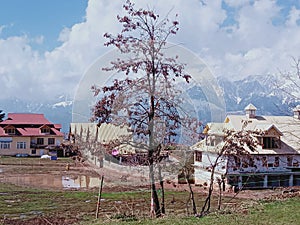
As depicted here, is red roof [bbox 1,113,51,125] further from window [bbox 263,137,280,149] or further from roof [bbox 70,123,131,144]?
roof [bbox 70,123,131,144]

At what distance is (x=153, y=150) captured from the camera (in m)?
6.72

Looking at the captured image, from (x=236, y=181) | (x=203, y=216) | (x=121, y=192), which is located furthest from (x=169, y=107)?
(x=236, y=181)

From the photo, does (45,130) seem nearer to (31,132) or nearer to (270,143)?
(31,132)

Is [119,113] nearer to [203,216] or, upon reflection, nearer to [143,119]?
[143,119]

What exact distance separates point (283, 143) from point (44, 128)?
23.1 metres

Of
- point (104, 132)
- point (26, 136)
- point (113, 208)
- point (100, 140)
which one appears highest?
point (104, 132)

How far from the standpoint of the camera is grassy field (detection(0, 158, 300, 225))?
7012 millimetres

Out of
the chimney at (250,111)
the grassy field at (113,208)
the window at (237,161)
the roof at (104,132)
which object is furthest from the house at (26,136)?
the roof at (104,132)

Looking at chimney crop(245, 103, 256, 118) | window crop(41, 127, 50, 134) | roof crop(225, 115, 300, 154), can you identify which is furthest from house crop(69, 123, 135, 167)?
window crop(41, 127, 50, 134)

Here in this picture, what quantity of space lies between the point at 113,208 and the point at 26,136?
25.1 metres

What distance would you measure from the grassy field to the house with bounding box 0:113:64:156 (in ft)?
34.5

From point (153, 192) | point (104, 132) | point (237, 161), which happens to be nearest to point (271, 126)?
point (237, 161)

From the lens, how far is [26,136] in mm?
35406

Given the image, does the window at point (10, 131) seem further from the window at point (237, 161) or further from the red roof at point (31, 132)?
the window at point (237, 161)
